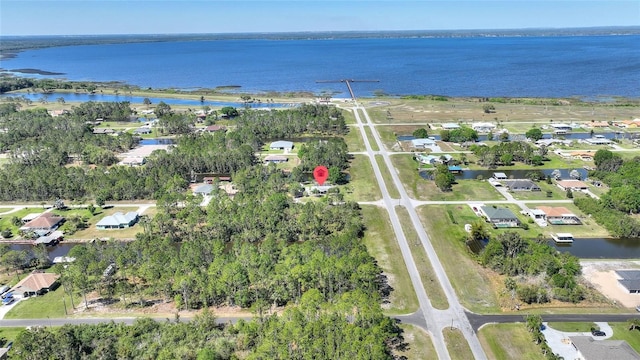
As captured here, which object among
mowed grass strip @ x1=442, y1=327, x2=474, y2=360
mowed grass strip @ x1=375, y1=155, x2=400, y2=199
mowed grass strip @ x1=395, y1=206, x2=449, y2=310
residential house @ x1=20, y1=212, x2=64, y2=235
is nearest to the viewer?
Result: mowed grass strip @ x1=442, y1=327, x2=474, y2=360

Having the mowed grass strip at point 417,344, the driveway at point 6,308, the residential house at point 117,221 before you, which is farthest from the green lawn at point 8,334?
the mowed grass strip at point 417,344

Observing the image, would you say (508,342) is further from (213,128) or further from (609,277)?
(213,128)

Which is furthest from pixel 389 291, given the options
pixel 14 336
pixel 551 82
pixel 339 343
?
pixel 551 82

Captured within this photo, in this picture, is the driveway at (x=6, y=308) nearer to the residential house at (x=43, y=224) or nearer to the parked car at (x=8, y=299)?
the parked car at (x=8, y=299)

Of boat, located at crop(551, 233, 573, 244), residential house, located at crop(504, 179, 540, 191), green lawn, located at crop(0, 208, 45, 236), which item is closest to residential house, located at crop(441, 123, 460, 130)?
residential house, located at crop(504, 179, 540, 191)

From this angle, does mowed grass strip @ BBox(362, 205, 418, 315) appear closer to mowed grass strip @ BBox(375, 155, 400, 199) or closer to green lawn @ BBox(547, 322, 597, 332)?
mowed grass strip @ BBox(375, 155, 400, 199)

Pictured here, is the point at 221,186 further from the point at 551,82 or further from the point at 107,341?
the point at 551,82
